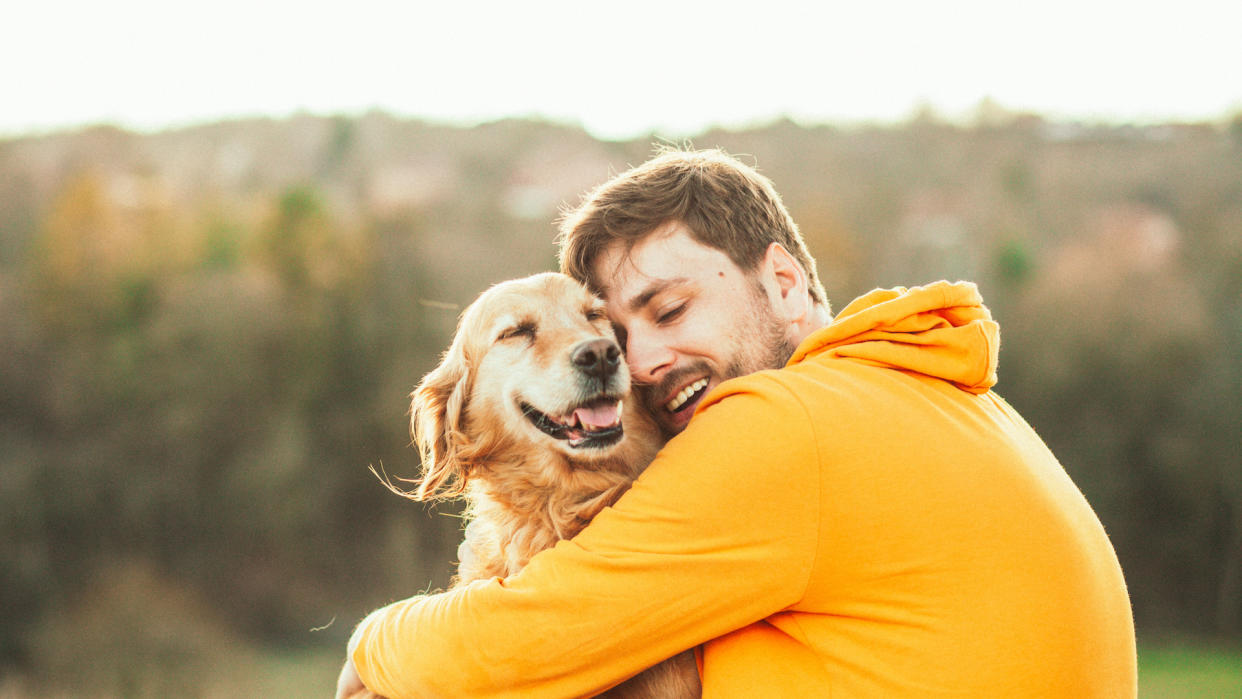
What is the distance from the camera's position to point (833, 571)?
192cm

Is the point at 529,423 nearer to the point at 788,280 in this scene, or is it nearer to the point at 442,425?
the point at 442,425

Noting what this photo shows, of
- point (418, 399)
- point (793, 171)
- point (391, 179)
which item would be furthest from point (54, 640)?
point (793, 171)

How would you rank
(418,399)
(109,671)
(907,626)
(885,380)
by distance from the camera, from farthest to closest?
(109,671) → (418,399) → (885,380) → (907,626)

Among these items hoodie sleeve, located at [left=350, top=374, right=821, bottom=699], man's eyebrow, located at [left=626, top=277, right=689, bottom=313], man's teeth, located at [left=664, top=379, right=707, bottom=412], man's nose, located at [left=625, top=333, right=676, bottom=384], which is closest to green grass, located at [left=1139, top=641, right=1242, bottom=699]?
man's teeth, located at [left=664, top=379, right=707, bottom=412]

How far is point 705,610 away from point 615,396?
123cm

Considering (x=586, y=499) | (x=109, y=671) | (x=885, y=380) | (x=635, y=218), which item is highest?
(x=635, y=218)

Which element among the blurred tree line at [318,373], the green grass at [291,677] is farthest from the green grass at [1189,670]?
the blurred tree line at [318,373]

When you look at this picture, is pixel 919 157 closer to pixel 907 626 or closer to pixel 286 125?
pixel 286 125

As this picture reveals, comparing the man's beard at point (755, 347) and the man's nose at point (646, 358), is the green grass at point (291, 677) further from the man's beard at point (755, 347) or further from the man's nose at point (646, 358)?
the man's beard at point (755, 347)

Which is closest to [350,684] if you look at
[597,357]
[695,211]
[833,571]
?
[597,357]

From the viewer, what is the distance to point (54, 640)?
61.2 ft

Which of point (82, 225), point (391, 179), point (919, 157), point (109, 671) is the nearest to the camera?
point (109, 671)

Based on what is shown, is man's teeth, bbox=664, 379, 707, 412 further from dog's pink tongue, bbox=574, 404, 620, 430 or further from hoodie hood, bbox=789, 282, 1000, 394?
hoodie hood, bbox=789, 282, 1000, 394

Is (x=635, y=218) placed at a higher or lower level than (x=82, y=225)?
higher
